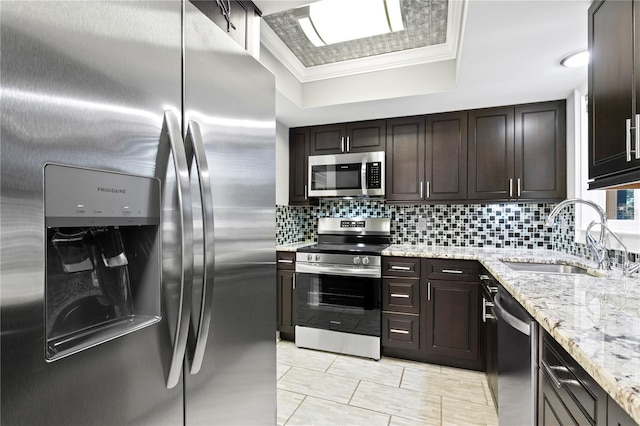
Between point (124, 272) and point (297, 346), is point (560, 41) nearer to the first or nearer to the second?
point (124, 272)

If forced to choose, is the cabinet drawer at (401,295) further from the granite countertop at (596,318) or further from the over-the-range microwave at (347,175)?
the granite countertop at (596,318)

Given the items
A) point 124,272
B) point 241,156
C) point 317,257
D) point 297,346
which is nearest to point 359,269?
point 317,257

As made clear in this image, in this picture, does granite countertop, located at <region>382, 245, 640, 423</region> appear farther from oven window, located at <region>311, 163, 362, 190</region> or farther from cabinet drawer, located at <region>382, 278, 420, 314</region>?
oven window, located at <region>311, 163, 362, 190</region>

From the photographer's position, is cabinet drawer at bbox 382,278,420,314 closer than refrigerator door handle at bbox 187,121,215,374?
No

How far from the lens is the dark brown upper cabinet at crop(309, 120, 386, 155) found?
3312 millimetres

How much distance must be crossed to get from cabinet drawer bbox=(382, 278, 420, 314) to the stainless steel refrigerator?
1.88 meters

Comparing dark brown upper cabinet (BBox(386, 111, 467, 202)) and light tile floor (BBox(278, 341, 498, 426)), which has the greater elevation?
dark brown upper cabinet (BBox(386, 111, 467, 202))

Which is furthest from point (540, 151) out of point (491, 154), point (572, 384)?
point (572, 384)

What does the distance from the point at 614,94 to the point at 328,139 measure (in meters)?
2.45

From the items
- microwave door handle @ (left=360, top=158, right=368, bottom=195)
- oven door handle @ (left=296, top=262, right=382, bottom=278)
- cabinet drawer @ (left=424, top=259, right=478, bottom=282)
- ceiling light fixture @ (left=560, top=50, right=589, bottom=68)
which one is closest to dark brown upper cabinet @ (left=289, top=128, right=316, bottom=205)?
microwave door handle @ (left=360, top=158, right=368, bottom=195)

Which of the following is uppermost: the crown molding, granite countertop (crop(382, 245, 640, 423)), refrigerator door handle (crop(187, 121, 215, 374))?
the crown molding

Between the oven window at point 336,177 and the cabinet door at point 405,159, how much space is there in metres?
0.32

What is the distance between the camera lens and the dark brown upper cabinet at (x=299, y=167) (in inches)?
140

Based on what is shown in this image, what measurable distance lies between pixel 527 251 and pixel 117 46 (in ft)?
10.7
